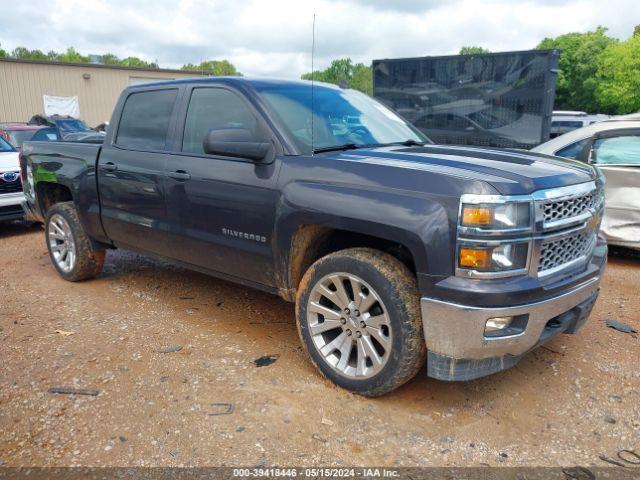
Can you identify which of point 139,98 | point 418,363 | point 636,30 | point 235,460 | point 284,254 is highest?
point 636,30

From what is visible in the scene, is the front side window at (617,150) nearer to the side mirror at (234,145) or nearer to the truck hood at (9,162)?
the side mirror at (234,145)

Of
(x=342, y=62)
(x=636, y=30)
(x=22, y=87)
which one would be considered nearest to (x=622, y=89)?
(x=636, y=30)

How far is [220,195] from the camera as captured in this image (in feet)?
12.4

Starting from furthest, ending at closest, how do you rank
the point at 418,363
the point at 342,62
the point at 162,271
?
the point at 162,271 < the point at 342,62 < the point at 418,363

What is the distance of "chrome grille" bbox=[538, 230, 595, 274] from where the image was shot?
9.48ft

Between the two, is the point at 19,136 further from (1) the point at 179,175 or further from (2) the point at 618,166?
(2) the point at 618,166

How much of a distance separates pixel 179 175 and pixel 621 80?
4704cm

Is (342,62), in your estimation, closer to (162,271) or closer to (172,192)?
(172,192)

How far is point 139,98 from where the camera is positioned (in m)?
4.71

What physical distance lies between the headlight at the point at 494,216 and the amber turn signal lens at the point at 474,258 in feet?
0.40

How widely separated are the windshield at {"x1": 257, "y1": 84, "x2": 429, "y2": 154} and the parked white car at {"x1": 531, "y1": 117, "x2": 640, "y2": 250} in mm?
2709

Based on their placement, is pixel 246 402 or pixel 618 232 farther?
pixel 618 232

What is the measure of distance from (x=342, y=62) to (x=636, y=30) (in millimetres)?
64519

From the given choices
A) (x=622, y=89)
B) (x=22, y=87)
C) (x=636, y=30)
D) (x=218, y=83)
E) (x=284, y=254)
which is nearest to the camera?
(x=284, y=254)
